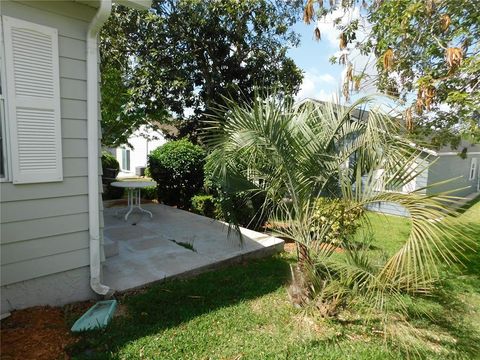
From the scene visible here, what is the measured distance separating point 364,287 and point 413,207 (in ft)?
2.80

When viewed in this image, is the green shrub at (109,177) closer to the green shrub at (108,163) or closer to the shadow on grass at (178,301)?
the green shrub at (108,163)

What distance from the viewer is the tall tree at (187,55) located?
9.11 metres

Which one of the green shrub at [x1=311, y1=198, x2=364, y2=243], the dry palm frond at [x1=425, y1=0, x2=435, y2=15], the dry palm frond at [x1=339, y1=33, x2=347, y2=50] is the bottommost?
the green shrub at [x1=311, y1=198, x2=364, y2=243]

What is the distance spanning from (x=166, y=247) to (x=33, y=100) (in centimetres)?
287

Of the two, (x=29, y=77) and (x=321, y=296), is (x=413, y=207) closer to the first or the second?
(x=321, y=296)

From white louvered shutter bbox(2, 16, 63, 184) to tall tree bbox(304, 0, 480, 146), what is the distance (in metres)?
3.63

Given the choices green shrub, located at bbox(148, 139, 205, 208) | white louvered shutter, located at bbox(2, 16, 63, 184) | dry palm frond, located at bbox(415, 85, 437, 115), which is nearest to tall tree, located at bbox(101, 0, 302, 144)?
green shrub, located at bbox(148, 139, 205, 208)

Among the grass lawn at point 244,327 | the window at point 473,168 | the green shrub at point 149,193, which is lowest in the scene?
the grass lawn at point 244,327

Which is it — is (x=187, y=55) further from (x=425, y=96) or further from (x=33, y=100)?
(x=33, y=100)

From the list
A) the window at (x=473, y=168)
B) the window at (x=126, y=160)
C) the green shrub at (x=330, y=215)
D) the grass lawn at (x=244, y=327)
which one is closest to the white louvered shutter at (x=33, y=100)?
the grass lawn at (x=244, y=327)

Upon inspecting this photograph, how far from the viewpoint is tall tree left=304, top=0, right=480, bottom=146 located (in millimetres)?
4484

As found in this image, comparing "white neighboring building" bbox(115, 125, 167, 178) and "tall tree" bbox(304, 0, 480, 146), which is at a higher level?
"tall tree" bbox(304, 0, 480, 146)

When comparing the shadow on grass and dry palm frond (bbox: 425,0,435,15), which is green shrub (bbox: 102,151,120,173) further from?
dry palm frond (bbox: 425,0,435,15)

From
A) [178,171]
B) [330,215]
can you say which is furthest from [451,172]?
[330,215]
